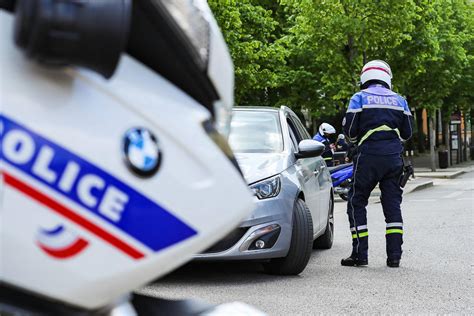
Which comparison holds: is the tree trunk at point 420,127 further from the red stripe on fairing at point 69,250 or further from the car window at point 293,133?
the red stripe on fairing at point 69,250

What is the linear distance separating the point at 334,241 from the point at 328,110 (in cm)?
2202

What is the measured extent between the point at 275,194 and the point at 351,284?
93 centimetres

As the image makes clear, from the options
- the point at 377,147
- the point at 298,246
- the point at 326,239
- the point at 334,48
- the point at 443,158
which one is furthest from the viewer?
the point at 443,158

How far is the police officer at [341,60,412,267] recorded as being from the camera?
8.09 meters

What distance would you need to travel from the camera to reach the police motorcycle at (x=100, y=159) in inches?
58.9

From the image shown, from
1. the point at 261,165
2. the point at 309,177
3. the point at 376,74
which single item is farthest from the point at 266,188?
the point at 376,74

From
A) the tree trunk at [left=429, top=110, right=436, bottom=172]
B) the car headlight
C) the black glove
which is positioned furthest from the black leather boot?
the tree trunk at [left=429, top=110, right=436, bottom=172]

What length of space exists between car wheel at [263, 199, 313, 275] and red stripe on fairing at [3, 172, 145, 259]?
5.74 m

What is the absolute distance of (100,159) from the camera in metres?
1.56

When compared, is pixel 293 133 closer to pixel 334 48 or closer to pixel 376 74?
pixel 376 74

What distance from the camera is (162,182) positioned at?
1.60 metres

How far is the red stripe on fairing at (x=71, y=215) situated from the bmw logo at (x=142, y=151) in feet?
0.40

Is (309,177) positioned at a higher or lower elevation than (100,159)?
lower

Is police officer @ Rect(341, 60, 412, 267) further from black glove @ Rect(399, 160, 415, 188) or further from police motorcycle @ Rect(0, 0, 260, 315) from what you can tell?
police motorcycle @ Rect(0, 0, 260, 315)
